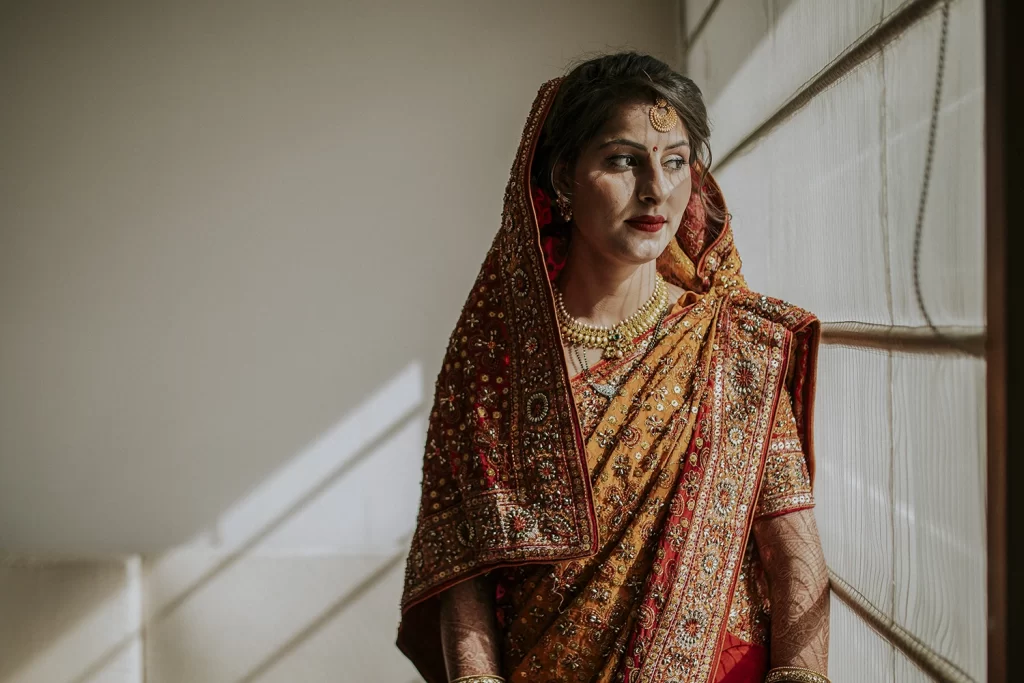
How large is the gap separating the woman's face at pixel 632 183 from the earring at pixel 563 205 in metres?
0.05

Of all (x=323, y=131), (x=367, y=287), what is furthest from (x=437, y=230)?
(x=323, y=131)

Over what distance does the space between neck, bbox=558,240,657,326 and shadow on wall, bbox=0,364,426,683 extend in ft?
5.63

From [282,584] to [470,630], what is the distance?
5.82 feet

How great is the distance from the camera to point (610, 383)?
1.17m

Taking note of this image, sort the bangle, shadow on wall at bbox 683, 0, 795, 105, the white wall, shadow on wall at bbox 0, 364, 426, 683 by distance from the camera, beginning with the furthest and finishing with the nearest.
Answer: shadow on wall at bbox 0, 364, 426, 683 → shadow on wall at bbox 683, 0, 795, 105 → the bangle → the white wall

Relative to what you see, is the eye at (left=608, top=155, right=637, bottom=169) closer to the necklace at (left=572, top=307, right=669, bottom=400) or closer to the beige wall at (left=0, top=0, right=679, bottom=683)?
the necklace at (left=572, top=307, right=669, bottom=400)

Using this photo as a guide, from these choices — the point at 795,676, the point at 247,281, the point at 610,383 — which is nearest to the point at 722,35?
the point at 610,383

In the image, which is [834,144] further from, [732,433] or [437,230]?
[437,230]

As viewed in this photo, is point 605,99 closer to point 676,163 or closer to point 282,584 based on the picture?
point 676,163

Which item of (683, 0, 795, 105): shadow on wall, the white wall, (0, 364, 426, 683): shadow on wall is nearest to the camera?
the white wall

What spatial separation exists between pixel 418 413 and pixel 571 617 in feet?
6.00

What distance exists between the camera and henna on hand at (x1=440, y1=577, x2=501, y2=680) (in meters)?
1.15

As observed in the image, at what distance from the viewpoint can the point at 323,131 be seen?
2.83 m

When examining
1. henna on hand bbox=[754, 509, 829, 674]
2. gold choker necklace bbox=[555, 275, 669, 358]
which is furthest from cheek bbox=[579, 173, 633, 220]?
henna on hand bbox=[754, 509, 829, 674]
